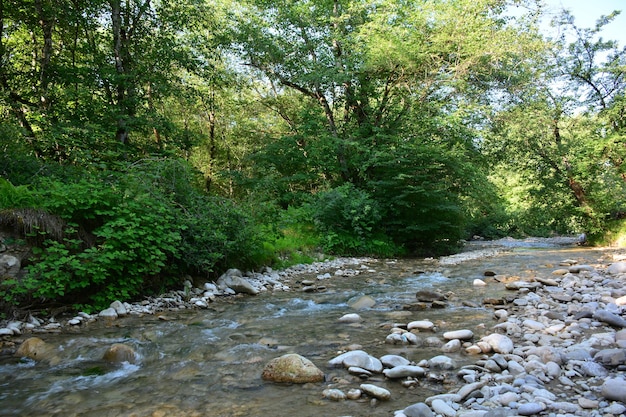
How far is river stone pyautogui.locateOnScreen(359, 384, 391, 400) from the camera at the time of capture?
9.66ft

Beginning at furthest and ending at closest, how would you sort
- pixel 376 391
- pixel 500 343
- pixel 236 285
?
pixel 236 285 → pixel 500 343 → pixel 376 391

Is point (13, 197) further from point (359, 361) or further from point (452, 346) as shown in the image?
point (452, 346)

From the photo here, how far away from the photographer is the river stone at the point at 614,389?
2571 mm

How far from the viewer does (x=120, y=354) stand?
154 inches

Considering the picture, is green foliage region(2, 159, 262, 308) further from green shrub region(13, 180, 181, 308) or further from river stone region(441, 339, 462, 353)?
river stone region(441, 339, 462, 353)

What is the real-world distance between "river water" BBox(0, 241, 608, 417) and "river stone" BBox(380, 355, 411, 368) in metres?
0.20

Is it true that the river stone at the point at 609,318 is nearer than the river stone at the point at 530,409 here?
→ No

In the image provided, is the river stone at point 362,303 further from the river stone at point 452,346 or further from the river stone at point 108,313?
the river stone at point 108,313

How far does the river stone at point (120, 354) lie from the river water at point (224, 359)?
0.08m

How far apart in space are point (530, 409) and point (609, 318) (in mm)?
2833

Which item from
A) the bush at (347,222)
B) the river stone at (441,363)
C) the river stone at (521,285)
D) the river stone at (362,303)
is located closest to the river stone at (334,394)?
the river stone at (441,363)

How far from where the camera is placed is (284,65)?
59.8ft

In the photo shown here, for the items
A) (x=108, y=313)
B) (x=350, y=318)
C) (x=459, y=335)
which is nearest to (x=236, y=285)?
(x=108, y=313)

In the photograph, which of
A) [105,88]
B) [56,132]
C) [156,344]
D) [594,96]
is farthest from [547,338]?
[594,96]
